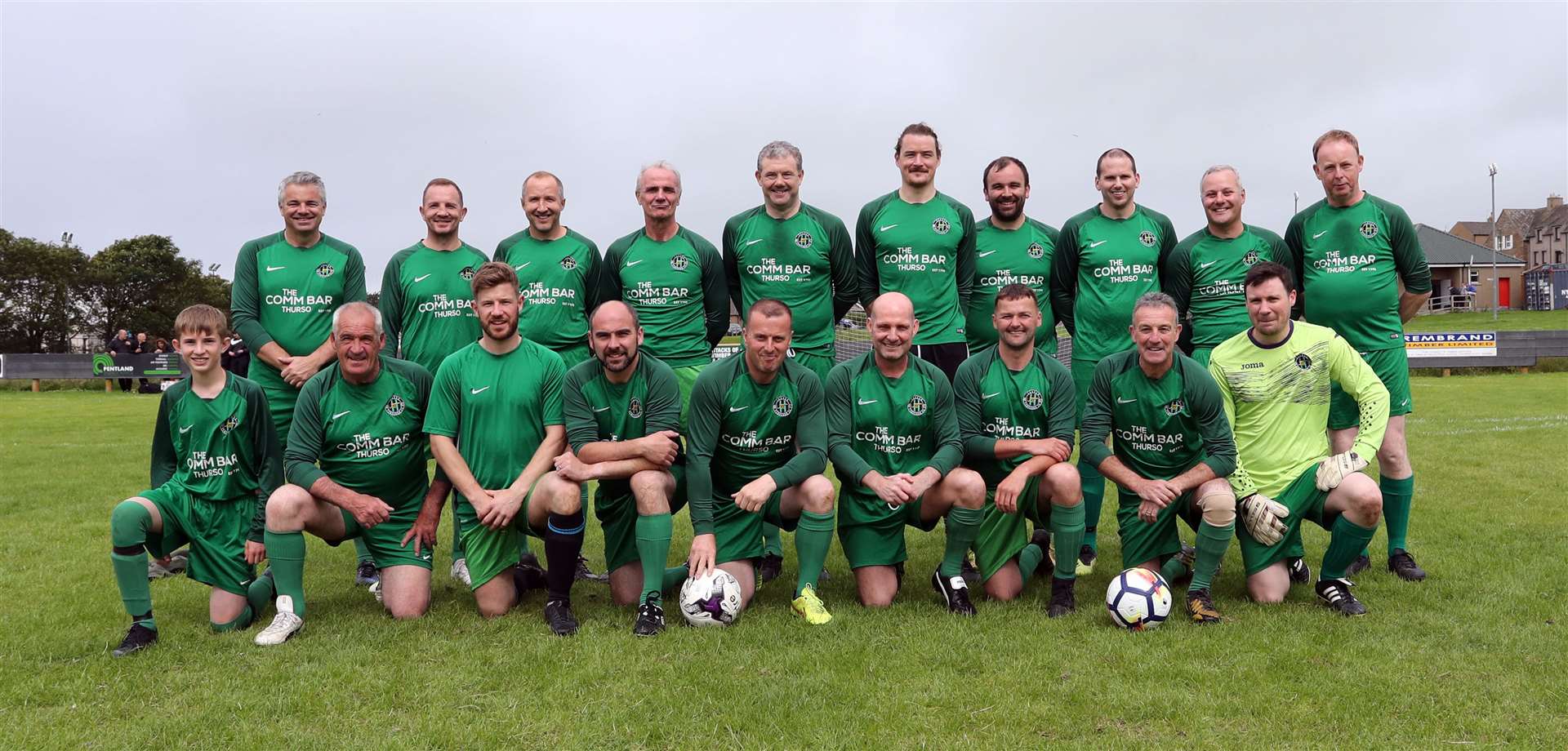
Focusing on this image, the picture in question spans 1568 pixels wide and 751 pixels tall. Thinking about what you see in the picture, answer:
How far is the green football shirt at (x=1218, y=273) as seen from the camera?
18.1 feet

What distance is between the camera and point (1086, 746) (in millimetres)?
2938

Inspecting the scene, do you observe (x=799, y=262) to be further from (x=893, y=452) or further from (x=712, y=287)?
(x=893, y=452)

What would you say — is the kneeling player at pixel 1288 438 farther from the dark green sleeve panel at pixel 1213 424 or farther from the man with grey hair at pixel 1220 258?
the man with grey hair at pixel 1220 258

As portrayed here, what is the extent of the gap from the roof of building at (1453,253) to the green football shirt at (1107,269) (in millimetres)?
55816

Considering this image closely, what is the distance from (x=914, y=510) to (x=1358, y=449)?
2.04 meters

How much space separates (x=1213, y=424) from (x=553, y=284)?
3.50 meters

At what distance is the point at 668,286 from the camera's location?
550 cm

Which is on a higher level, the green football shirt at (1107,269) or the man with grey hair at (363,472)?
the green football shirt at (1107,269)

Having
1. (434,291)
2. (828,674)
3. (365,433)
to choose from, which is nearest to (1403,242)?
(828,674)

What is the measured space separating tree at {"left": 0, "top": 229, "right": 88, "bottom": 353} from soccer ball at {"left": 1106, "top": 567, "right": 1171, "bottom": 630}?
44691mm

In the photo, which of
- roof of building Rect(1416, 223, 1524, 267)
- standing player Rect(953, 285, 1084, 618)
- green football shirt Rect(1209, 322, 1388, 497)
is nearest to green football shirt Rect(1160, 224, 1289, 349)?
green football shirt Rect(1209, 322, 1388, 497)

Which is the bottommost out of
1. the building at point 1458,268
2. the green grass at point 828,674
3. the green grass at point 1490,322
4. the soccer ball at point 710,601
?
the green grass at point 828,674

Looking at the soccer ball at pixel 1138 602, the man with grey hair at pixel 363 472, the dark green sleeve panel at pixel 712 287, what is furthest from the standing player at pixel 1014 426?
the man with grey hair at pixel 363 472

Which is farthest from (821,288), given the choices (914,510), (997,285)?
(914,510)
